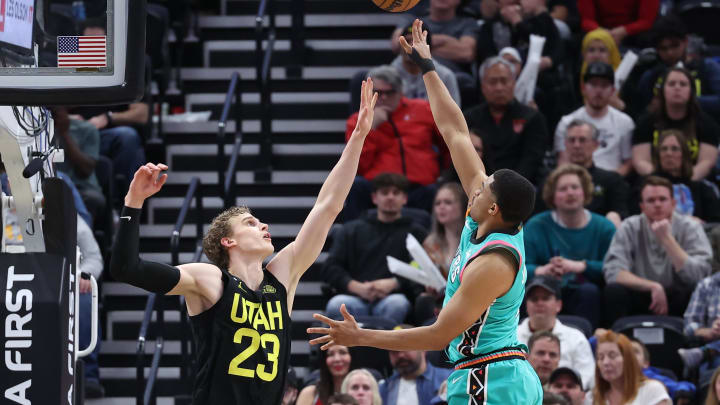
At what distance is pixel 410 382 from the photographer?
9.05 meters

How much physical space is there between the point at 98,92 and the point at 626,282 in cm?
557

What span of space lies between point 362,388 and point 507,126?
3505 mm

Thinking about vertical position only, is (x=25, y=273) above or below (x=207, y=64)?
below

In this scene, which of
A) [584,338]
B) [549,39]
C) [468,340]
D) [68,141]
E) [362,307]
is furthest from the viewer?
[549,39]

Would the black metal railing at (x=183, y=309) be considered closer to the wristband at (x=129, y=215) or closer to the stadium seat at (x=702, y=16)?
the wristband at (x=129, y=215)

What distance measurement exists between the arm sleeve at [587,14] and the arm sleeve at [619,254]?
141 inches

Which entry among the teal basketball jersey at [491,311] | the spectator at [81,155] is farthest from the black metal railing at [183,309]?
the teal basketball jersey at [491,311]

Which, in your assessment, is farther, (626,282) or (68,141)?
(68,141)

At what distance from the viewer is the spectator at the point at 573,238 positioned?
9906mm

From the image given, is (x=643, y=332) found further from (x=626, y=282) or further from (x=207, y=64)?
(x=207, y=64)

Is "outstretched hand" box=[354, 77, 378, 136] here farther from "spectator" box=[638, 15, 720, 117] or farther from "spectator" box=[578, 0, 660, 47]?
"spectator" box=[578, 0, 660, 47]

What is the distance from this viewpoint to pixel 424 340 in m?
5.55

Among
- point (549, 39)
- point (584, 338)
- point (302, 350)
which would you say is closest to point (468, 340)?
point (584, 338)

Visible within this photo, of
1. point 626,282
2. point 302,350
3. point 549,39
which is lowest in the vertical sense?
point 302,350
